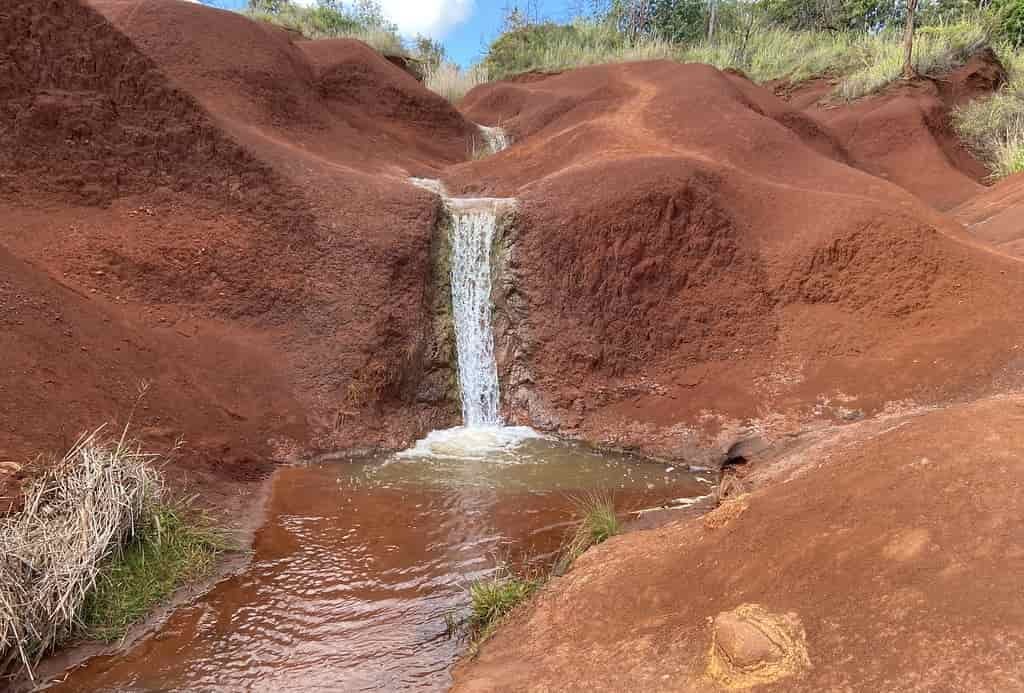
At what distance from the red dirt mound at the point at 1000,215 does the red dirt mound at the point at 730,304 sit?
1.41 metres

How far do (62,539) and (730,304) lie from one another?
7.74 meters

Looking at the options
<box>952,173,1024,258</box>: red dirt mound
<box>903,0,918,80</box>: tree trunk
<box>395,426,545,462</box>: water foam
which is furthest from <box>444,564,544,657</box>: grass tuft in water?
<box>903,0,918,80</box>: tree trunk

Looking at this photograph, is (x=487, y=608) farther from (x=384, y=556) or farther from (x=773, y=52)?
(x=773, y=52)

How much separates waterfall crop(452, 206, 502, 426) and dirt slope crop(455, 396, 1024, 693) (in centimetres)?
464

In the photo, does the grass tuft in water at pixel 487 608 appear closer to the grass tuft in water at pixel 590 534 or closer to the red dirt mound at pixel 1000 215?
the grass tuft in water at pixel 590 534

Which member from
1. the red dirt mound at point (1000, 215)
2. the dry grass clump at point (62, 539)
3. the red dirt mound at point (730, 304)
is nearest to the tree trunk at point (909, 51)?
the red dirt mound at point (1000, 215)

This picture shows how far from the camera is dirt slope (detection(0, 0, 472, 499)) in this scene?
6.83 meters

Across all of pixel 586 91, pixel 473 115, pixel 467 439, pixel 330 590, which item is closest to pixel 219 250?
pixel 467 439

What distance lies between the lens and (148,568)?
455cm

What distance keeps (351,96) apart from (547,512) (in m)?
11.8

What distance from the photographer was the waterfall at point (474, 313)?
29.1 ft

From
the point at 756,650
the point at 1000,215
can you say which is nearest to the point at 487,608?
the point at 756,650

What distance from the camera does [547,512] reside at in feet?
19.9

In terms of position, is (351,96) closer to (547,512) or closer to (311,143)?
(311,143)
